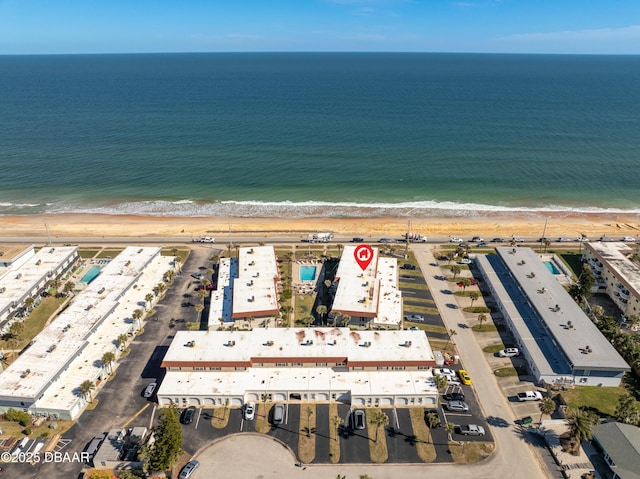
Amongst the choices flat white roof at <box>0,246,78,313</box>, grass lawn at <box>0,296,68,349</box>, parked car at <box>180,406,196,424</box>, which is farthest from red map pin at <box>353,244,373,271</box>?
flat white roof at <box>0,246,78,313</box>

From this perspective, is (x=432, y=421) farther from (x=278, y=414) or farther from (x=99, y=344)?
(x=99, y=344)

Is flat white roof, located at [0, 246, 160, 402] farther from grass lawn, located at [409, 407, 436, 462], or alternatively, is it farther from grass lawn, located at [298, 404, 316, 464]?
grass lawn, located at [409, 407, 436, 462]

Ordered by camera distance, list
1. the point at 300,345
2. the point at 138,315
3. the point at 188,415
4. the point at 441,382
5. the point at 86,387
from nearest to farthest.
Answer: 1. the point at 188,415
2. the point at 86,387
3. the point at 441,382
4. the point at 300,345
5. the point at 138,315

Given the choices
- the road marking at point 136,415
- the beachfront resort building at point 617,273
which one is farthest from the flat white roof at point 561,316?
the road marking at point 136,415

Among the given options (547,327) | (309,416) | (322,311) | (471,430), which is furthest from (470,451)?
(322,311)

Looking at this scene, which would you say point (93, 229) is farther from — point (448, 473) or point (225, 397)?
point (448, 473)

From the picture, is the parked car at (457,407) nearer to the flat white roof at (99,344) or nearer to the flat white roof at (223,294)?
the flat white roof at (223,294)

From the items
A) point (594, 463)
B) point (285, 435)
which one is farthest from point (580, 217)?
point (285, 435)
